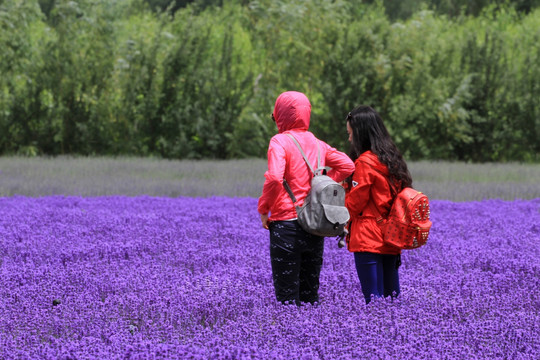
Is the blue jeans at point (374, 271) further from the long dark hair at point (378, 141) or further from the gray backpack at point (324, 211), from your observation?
the long dark hair at point (378, 141)

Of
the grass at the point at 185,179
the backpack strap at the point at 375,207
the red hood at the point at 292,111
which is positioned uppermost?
the red hood at the point at 292,111

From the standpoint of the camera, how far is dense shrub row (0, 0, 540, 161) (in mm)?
19844

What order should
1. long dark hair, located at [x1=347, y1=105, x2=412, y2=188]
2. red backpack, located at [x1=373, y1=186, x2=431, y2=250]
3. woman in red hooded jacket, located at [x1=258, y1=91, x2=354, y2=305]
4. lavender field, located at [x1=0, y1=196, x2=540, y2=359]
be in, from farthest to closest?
long dark hair, located at [x1=347, y1=105, x2=412, y2=188]
red backpack, located at [x1=373, y1=186, x2=431, y2=250]
woman in red hooded jacket, located at [x1=258, y1=91, x2=354, y2=305]
lavender field, located at [x1=0, y1=196, x2=540, y2=359]

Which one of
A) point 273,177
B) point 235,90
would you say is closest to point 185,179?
point 235,90

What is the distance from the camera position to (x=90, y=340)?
3844 millimetres

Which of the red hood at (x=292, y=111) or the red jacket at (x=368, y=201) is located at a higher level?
the red hood at (x=292, y=111)

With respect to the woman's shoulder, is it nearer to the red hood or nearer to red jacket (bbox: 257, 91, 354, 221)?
red jacket (bbox: 257, 91, 354, 221)

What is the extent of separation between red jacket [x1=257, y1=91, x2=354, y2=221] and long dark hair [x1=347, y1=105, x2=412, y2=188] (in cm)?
20

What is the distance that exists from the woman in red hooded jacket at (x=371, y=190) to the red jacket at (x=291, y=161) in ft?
0.50

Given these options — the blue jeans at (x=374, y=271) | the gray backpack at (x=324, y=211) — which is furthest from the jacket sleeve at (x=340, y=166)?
the blue jeans at (x=374, y=271)

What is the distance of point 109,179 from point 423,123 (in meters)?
10.4

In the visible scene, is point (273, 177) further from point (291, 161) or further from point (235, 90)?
point (235, 90)

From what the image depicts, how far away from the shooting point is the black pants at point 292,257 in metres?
4.54

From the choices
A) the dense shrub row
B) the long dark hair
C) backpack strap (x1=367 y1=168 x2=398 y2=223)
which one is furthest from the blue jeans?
the dense shrub row
